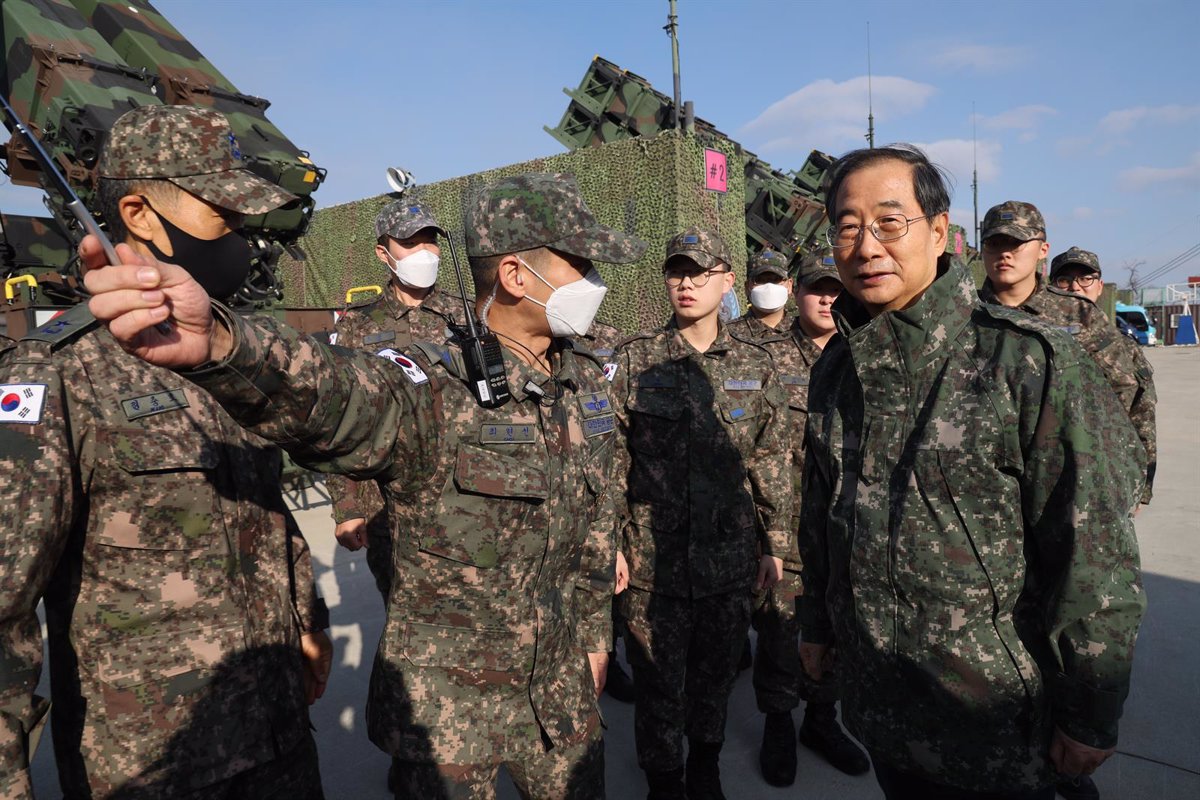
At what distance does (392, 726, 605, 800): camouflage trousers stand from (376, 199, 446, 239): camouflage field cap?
2.63 m

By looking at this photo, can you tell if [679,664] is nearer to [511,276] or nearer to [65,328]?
[511,276]

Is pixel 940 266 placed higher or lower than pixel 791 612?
higher

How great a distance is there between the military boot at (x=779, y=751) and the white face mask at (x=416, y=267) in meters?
2.72

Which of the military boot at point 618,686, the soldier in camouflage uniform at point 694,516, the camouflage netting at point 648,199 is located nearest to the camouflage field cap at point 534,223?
the soldier in camouflage uniform at point 694,516

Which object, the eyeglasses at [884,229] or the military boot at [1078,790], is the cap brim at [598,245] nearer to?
the eyeglasses at [884,229]

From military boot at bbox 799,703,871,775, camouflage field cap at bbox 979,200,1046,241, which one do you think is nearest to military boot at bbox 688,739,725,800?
military boot at bbox 799,703,871,775

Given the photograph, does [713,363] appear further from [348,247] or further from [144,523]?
[348,247]

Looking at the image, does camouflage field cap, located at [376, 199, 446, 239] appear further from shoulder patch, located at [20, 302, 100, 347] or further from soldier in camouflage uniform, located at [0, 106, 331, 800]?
shoulder patch, located at [20, 302, 100, 347]

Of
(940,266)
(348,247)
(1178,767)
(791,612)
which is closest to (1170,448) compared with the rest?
(1178,767)

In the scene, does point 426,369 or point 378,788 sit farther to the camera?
point 378,788

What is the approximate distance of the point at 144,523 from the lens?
1.62 meters

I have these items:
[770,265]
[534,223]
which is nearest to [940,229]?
[534,223]

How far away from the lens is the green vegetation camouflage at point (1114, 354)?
370 centimetres

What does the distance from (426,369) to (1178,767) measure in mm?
3367
